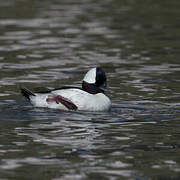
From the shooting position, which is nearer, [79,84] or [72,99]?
[72,99]

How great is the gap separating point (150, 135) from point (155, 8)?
65.0 ft

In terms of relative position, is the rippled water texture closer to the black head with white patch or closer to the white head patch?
the black head with white patch

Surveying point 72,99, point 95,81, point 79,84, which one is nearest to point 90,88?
point 95,81

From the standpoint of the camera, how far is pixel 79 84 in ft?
53.8

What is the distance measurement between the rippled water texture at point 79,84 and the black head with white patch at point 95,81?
0.51 meters

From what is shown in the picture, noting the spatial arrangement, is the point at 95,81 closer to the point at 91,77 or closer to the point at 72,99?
the point at 91,77

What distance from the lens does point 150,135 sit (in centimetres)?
1118

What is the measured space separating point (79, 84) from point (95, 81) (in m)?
2.96

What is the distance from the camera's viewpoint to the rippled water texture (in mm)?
9422

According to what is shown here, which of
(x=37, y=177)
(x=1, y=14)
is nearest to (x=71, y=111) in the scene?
(x=37, y=177)

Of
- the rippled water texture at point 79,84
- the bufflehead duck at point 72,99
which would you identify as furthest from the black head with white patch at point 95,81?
the rippled water texture at point 79,84

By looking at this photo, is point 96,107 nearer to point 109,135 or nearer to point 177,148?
point 109,135

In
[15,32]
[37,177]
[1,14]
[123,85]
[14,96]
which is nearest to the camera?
[37,177]

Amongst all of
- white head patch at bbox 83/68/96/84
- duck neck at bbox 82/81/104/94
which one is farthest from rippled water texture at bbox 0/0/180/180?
white head patch at bbox 83/68/96/84
